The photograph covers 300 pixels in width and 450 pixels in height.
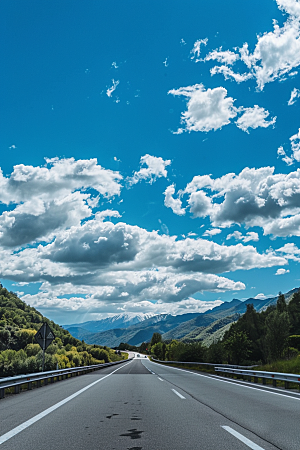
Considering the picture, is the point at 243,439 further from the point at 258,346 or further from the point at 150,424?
the point at 258,346

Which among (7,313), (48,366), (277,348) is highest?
(7,313)

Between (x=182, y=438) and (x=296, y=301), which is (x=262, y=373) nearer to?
(x=182, y=438)

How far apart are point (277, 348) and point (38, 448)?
76231mm

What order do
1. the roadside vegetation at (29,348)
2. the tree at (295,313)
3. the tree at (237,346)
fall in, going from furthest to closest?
the tree at (295,313) < the tree at (237,346) < the roadside vegetation at (29,348)

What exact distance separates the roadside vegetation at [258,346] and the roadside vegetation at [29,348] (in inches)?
549

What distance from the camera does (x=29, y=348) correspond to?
2603 inches

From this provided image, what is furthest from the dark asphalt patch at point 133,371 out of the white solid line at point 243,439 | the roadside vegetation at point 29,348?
the white solid line at point 243,439

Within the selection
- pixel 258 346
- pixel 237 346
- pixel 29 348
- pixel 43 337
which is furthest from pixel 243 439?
pixel 258 346

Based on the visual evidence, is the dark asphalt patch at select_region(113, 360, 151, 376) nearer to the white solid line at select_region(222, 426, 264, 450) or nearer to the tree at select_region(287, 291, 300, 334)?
the white solid line at select_region(222, 426, 264, 450)

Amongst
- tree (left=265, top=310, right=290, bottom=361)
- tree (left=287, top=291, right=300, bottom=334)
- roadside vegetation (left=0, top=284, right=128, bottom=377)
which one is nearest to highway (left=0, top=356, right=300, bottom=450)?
roadside vegetation (left=0, top=284, right=128, bottom=377)

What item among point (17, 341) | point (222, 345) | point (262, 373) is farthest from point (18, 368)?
point (17, 341)

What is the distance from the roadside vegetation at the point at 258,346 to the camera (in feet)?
125

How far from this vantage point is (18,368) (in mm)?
24031

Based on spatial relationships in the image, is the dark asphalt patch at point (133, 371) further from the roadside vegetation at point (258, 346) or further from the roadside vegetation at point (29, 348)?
the roadside vegetation at point (258, 346)
